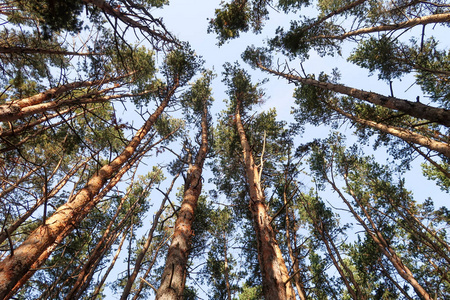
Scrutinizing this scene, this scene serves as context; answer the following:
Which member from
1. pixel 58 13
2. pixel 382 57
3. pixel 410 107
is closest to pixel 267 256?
pixel 410 107

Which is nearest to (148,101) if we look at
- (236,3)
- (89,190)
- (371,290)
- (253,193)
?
(236,3)

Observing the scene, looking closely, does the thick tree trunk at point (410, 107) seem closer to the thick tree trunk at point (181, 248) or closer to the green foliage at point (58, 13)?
the thick tree trunk at point (181, 248)

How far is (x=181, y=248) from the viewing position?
393 cm

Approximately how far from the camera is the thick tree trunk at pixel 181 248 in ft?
10.1

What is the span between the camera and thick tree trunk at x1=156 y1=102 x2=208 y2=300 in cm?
308

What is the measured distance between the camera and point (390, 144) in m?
10.2

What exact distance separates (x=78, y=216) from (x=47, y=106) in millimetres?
2315

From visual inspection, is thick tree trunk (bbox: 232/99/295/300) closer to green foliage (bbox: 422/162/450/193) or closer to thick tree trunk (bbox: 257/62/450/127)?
thick tree trunk (bbox: 257/62/450/127)

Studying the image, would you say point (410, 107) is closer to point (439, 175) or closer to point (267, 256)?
point (267, 256)

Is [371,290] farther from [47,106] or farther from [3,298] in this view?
[47,106]

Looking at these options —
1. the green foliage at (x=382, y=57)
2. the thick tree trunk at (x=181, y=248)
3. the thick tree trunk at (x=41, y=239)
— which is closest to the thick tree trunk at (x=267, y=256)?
the thick tree trunk at (x=181, y=248)

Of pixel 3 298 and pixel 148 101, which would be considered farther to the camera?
pixel 148 101

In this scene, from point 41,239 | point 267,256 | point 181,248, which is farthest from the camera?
point 267,256

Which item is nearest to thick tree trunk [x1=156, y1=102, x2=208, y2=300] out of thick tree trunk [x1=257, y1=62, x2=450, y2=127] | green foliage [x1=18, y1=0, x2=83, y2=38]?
green foliage [x1=18, y1=0, x2=83, y2=38]
